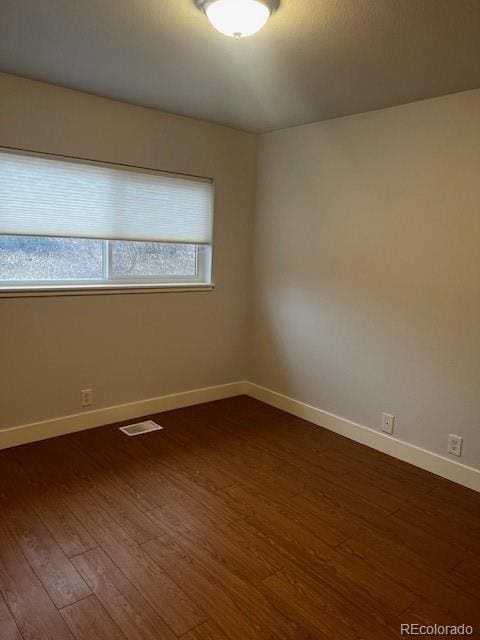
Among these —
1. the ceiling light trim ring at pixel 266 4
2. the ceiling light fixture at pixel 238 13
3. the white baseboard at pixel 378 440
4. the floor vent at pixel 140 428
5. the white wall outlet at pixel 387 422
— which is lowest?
the floor vent at pixel 140 428

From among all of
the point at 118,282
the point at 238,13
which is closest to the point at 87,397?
the point at 118,282

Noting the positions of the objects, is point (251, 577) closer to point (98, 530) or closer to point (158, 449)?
point (98, 530)

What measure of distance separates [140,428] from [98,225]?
1.53 meters

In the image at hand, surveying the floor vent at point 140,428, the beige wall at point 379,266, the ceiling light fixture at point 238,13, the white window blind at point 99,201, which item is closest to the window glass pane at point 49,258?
the white window blind at point 99,201

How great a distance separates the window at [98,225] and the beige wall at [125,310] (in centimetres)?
12

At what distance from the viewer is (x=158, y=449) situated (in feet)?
10.5

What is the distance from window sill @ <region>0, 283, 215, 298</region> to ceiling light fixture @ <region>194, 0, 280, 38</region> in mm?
1953

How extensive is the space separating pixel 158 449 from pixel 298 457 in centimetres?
97

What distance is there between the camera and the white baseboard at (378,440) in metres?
2.88

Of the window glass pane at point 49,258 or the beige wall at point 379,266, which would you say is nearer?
the beige wall at point 379,266

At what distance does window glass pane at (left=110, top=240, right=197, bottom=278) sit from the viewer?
3.53 meters

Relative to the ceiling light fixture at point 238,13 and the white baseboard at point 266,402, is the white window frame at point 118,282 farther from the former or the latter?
the ceiling light fixture at point 238,13

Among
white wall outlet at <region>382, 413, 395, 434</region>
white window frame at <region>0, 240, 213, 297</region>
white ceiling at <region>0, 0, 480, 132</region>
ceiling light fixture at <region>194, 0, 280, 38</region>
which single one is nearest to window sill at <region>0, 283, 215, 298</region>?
white window frame at <region>0, 240, 213, 297</region>

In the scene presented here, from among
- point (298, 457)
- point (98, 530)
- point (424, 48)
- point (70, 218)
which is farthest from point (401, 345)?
point (70, 218)
